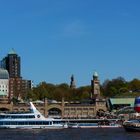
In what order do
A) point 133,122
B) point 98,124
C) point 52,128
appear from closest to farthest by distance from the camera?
point 133,122 < point 52,128 < point 98,124

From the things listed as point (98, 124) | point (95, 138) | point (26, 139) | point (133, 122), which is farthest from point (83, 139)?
point (98, 124)

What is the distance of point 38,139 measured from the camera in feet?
348

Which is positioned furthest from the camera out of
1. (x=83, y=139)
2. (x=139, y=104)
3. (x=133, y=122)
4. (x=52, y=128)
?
(x=139, y=104)

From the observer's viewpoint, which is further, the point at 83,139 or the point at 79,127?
the point at 79,127

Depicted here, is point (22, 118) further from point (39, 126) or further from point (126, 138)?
point (126, 138)

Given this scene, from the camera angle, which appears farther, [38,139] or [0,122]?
[0,122]

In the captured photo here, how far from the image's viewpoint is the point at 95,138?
106750mm

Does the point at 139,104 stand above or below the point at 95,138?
above

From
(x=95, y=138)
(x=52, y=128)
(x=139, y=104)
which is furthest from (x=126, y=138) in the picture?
(x=139, y=104)

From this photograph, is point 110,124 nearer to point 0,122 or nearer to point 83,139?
point 0,122

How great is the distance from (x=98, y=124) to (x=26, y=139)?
5698cm

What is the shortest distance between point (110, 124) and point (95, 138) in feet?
188

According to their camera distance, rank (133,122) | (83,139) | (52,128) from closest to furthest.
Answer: (83,139) → (133,122) → (52,128)

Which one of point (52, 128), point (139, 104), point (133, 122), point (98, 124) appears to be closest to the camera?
point (133, 122)
